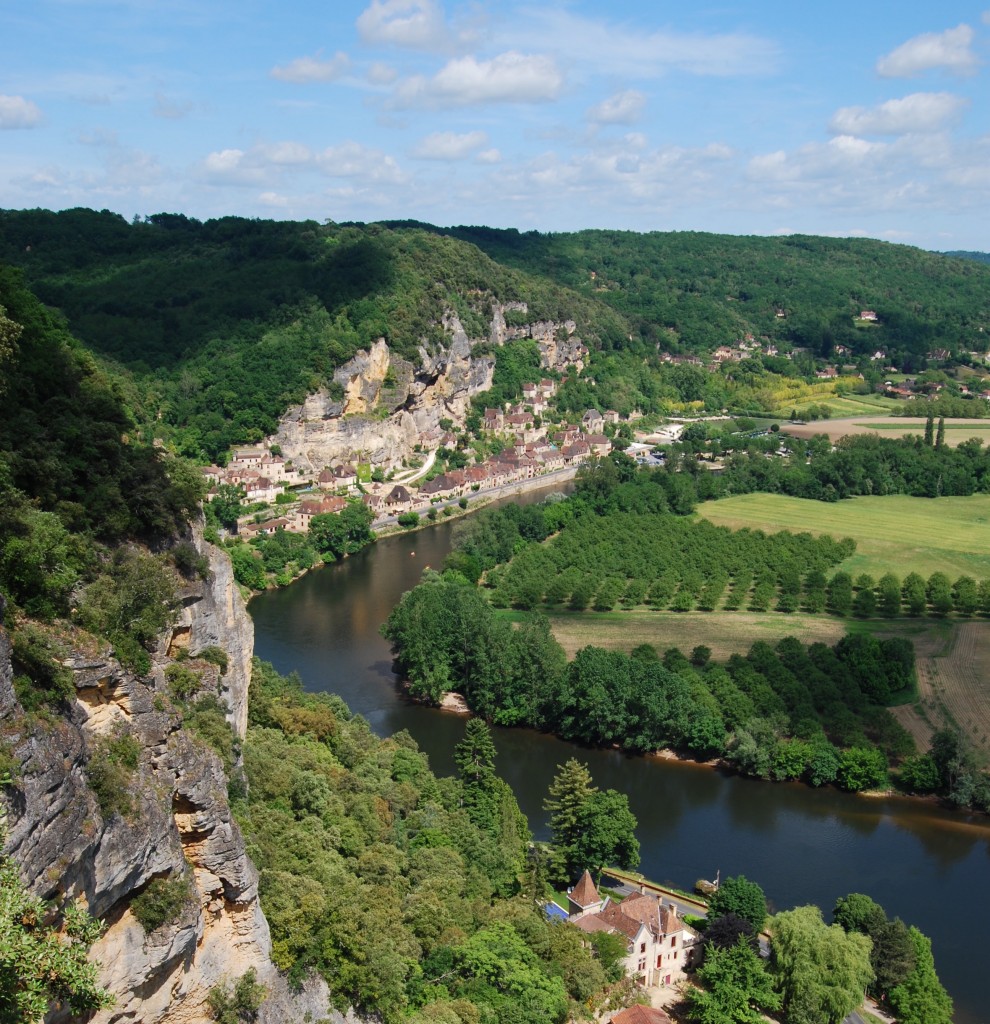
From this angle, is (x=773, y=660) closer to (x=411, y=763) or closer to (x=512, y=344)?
(x=411, y=763)

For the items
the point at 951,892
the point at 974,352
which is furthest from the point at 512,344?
the point at 951,892

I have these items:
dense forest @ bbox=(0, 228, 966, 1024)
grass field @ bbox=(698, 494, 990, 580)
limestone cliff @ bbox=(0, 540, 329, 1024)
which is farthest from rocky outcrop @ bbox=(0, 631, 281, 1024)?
grass field @ bbox=(698, 494, 990, 580)

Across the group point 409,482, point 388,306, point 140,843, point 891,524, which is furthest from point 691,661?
point 388,306

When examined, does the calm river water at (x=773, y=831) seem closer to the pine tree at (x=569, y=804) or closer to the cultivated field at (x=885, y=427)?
the pine tree at (x=569, y=804)

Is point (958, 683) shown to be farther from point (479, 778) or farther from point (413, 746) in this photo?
point (413, 746)

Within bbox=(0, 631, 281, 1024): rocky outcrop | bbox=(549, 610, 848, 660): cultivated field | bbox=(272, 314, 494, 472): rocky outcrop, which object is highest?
bbox=(0, 631, 281, 1024): rocky outcrop

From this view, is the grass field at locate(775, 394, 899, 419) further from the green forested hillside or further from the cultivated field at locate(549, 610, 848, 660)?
the cultivated field at locate(549, 610, 848, 660)
